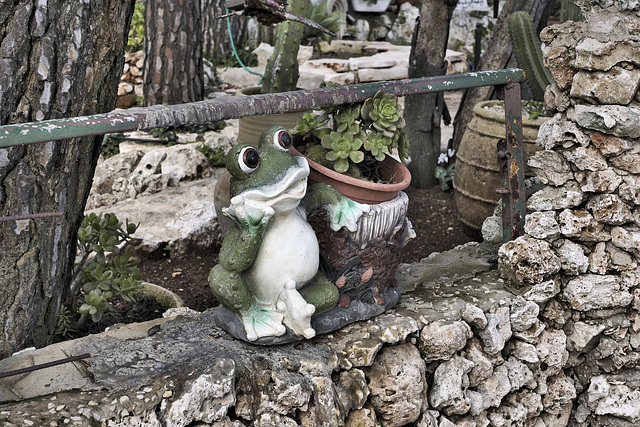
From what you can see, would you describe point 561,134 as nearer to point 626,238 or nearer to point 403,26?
point 626,238

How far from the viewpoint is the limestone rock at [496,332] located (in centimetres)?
253

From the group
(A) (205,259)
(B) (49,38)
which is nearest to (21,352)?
(B) (49,38)

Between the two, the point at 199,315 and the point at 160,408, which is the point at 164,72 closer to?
the point at 199,315

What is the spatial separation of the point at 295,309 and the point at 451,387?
2.26 ft

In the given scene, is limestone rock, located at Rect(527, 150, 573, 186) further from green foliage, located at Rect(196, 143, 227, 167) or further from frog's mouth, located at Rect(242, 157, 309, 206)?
green foliage, located at Rect(196, 143, 227, 167)

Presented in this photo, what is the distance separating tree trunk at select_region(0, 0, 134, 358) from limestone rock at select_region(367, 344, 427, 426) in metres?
1.15

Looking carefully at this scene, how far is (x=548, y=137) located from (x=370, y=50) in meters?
8.05

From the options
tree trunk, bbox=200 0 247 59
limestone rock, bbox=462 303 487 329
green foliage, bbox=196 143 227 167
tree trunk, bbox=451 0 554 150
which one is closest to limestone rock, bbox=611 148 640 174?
limestone rock, bbox=462 303 487 329

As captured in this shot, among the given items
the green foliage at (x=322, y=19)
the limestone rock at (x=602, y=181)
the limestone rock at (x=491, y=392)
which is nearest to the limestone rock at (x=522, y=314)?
the limestone rock at (x=491, y=392)

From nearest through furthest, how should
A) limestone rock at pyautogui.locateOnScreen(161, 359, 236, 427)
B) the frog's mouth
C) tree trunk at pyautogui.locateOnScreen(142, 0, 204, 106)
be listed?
limestone rock at pyautogui.locateOnScreen(161, 359, 236, 427) < the frog's mouth < tree trunk at pyautogui.locateOnScreen(142, 0, 204, 106)

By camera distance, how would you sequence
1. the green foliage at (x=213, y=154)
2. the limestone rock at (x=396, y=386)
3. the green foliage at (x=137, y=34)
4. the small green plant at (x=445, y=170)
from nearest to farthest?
1. the limestone rock at (x=396, y=386)
2. the green foliage at (x=213, y=154)
3. the small green plant at (x=445, y=170)
4. the green foliage at (x=137, y=34)

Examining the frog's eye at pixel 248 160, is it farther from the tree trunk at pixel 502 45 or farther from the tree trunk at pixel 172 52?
the tree trunk at pixel 172 52

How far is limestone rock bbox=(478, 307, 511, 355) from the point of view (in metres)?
2.53

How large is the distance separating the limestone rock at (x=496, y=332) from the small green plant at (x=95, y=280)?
134cm
